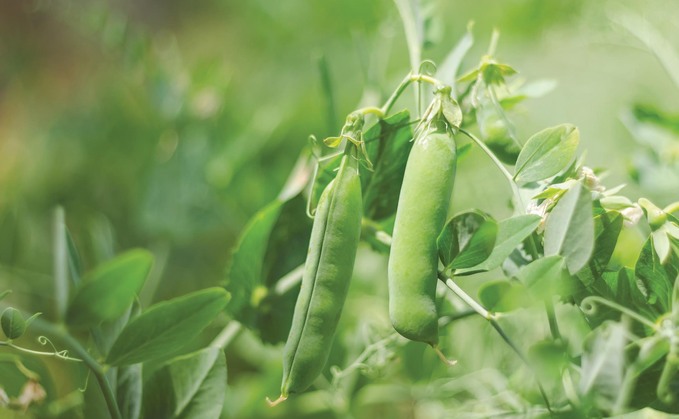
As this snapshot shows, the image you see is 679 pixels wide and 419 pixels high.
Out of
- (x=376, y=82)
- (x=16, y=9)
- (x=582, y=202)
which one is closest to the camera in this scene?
(x=582, y=202)

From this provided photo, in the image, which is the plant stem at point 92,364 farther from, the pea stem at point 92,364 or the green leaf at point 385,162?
the green leaf at point 385,162

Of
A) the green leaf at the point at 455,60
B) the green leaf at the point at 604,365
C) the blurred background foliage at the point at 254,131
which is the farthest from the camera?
the blurred background foliage at the point at 254,131

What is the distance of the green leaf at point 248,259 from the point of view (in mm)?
316

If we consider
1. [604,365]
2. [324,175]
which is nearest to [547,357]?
[604,365]

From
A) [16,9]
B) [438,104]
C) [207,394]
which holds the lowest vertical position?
[207,394]

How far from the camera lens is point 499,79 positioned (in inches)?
10.5

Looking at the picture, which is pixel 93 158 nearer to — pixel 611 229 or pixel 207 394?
pixel 207 394

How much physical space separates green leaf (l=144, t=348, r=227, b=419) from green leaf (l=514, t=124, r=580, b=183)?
141 millimetres

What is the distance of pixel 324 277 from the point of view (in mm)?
218

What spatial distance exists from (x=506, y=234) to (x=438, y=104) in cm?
5

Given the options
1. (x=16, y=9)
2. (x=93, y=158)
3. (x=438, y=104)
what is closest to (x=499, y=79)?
(x=438, y=104)

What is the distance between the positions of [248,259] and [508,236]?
0.50ft

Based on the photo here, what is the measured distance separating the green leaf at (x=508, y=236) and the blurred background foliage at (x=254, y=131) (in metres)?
0.11

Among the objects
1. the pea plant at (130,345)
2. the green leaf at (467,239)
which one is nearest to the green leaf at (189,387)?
the pea plant at (130,345)
